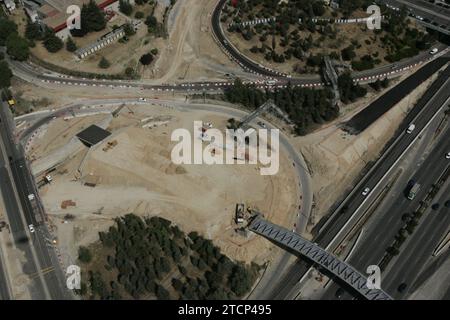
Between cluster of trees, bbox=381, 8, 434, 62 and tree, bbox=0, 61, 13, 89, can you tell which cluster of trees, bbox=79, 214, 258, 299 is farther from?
cluster of trees, bbox=381, 8, 434, 62

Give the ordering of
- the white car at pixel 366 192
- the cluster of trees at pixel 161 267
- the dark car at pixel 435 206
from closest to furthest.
Result: the cluster of trees at pixel 161 267 → the dark car at pixel 435 206 → the white car at pixel 366 192

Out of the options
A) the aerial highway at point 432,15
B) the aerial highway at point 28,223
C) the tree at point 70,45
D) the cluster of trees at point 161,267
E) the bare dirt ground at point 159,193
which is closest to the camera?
the cluster of trees at point 161,267

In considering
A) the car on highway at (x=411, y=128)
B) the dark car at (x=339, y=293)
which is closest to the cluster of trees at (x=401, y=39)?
the car on highway at (x=411, y=128)

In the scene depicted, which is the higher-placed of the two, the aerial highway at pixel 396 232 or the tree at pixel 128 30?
the tree at pixel 128 30

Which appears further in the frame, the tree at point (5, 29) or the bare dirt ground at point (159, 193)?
the tree at point (5, 29)

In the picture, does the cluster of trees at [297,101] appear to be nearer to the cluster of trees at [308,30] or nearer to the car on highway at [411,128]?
the cluster of trees at [308,30]

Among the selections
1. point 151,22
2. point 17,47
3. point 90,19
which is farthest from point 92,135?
point 151,22

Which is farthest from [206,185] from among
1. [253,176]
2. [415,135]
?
[415,135]
